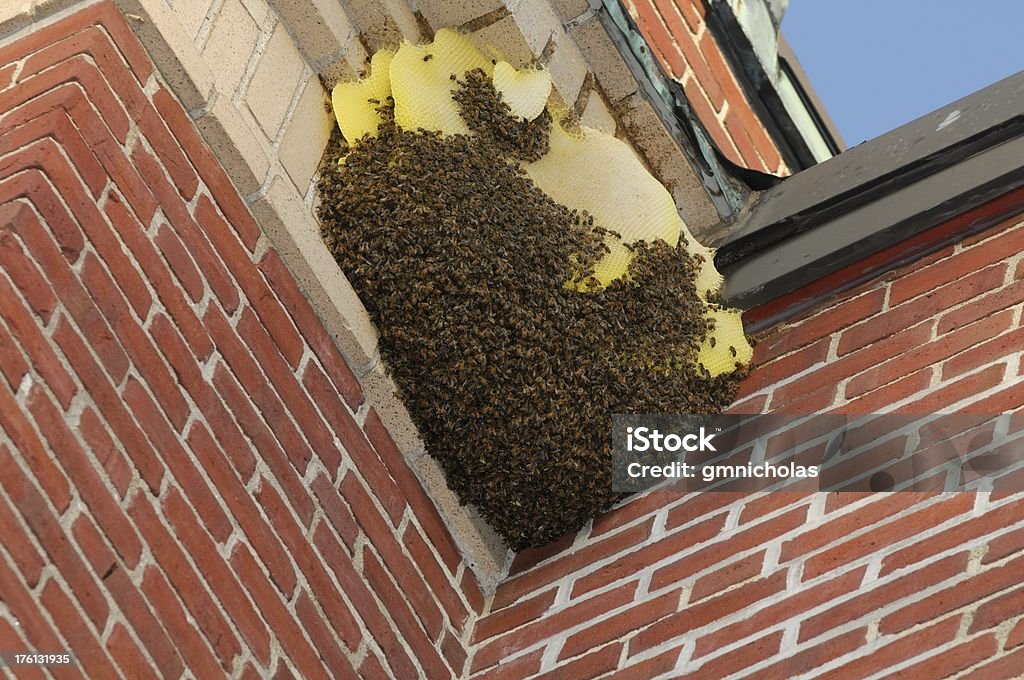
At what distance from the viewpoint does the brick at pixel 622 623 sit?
3529 millimetres

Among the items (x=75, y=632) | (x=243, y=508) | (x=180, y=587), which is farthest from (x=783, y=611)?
(x=75, y=632)

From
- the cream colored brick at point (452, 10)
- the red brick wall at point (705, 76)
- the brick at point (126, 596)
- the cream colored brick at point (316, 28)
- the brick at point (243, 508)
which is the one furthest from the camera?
the red brick wall at point (705, 76)

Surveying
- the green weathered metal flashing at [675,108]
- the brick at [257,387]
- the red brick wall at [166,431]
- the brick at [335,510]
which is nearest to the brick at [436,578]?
the red brick wall at [166,431]

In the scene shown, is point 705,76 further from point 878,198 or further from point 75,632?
point 75,632

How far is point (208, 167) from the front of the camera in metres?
3.47

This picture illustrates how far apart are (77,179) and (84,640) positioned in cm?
102

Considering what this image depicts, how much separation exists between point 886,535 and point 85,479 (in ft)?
6.02

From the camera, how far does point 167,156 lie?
3330 millimetres

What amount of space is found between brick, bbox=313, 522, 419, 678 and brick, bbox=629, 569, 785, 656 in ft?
1.89

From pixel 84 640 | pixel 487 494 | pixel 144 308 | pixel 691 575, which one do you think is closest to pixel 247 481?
pixel 144 308

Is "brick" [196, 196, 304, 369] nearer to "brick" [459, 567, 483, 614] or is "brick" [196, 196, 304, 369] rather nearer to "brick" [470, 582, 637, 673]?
"brick" [459, 567, 483, 614]

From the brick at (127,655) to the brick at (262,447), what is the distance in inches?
22.5

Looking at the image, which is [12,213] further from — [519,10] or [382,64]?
[519,10]

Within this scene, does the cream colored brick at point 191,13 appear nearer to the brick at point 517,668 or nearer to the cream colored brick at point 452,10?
the cream colored brick at point 452,10
